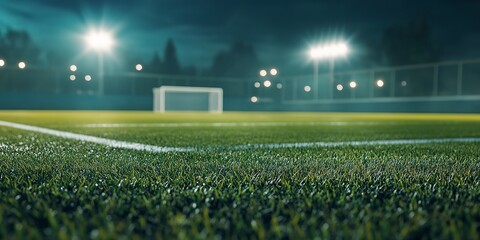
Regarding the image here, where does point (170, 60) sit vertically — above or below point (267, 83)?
above

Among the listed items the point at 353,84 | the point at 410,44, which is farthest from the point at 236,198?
the point at 410,44

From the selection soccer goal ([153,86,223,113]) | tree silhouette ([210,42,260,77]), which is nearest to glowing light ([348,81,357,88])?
soccer goal ([153,86,223,113])

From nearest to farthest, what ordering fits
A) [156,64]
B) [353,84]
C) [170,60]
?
1. [353,84]
2. [156,64]
3. [170,60]

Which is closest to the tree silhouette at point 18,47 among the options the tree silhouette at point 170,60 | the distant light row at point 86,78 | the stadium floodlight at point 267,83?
the distant light row at point 86,78

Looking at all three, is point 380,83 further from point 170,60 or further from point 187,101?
point 170,60

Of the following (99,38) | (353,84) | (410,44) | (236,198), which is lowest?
(236,198)

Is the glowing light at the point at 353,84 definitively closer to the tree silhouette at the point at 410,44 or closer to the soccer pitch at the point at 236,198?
the tree silhouette at the point at 410,44

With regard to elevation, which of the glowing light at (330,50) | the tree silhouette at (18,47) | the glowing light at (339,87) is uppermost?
the tree silhouette at (18,47)

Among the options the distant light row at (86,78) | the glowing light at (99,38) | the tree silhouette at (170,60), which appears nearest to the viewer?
the glowing light at (99,38)

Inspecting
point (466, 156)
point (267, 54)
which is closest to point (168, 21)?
point (267, 54)

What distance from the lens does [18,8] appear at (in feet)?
182

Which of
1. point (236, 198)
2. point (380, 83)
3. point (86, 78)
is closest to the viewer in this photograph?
point (236, 198)

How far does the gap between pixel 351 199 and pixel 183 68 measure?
55436 mm

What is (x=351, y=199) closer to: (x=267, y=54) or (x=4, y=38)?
(x=4, y=38)
